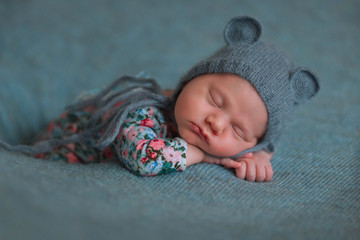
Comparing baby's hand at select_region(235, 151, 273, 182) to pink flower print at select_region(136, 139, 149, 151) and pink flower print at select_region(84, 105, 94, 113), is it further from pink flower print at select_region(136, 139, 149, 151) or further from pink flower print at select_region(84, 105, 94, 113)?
pink flower print at select_region(84, 105, 94, 113)

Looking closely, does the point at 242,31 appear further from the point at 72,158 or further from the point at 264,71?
the point at 72,158

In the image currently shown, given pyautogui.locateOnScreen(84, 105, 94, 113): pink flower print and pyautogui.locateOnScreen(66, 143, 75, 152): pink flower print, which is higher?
pyautogui.locateOnScreen(84, 105, 94, 113): pink flower print

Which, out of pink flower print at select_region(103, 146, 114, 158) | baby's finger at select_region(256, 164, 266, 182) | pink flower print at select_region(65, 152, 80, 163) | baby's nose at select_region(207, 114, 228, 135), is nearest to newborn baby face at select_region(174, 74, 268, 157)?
baby's nose at select_region(207, 114, 228, 135)

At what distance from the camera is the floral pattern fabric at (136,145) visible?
1.13m

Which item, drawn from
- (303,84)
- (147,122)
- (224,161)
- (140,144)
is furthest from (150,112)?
(303,84)

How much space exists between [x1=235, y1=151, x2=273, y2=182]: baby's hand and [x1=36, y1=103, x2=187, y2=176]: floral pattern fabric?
0.67 feet

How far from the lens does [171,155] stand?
114cm

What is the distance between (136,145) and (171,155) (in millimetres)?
114

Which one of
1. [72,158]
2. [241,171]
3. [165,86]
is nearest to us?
[241,171]

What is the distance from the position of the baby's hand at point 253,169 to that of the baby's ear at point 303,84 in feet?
0.79

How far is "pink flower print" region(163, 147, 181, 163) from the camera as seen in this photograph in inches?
44.8

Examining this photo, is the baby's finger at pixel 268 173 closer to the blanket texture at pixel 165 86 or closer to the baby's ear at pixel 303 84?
the blanket texture at pixel 165 86

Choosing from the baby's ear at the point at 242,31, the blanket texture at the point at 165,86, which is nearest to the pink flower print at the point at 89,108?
the blanket texture at the point at 165,86

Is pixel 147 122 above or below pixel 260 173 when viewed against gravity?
above
